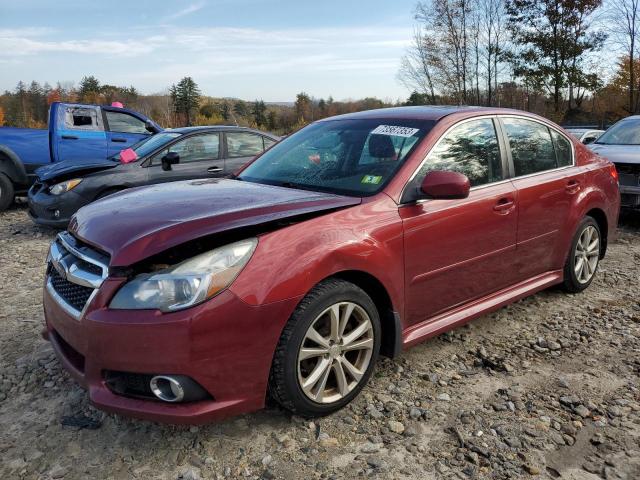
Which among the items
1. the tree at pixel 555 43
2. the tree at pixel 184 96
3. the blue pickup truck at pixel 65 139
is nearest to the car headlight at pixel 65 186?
the blue pickup truck at pixel 65 139

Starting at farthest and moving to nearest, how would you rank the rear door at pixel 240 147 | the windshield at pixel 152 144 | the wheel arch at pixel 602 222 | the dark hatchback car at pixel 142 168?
the rear door at pixel 240 147 < the windshield at pixel 152 144 < the dark hatchback car at pixel 142 168 < the wheel arch at pixel 602 222

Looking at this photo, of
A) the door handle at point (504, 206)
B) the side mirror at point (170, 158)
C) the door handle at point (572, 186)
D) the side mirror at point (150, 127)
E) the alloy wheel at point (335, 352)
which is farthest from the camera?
the side mirror at point (150, 127)

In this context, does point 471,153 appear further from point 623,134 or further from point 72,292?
point 623,134

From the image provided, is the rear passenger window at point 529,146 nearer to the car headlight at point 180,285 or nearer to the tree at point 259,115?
the car headlight at point 180,285

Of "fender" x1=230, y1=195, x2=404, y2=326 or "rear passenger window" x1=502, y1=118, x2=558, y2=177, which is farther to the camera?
"rear passenger window" x1=502, y1=118, x2=558, y2=177

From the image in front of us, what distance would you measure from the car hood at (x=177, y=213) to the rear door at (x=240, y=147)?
14.5ft

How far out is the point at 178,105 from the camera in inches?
2125

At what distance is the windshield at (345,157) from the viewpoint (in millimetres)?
3096

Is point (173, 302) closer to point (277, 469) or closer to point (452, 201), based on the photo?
point (277, 469)

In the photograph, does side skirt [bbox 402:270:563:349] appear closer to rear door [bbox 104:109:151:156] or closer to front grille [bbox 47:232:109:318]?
front grille [bbox 47:232:109:318]

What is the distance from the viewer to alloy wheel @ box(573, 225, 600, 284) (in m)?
4.39

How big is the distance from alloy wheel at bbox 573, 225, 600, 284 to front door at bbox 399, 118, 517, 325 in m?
1.07

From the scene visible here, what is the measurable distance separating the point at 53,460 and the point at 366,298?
162 cm

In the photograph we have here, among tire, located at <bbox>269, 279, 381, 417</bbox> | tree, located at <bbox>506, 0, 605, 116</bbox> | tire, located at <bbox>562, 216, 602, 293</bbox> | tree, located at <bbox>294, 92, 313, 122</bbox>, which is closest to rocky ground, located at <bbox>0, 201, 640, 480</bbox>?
tire, located at <bbox>269, 279, 381, 417</bbox>
